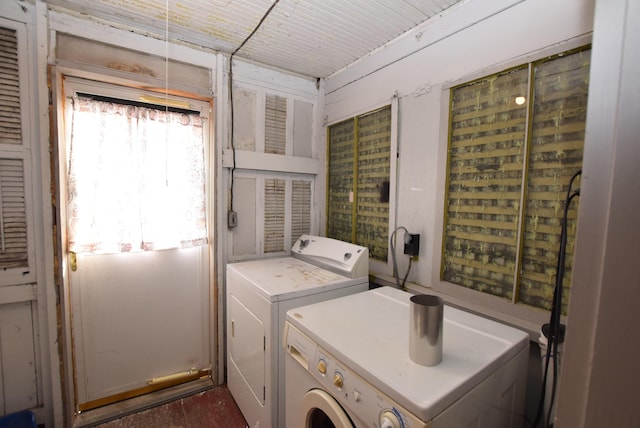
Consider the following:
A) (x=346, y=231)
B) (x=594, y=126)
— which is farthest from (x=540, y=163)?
(x=346, y=231)

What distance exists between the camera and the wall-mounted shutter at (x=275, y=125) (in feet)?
7.54

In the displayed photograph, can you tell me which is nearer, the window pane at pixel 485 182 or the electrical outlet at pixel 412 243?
the window pane at pixel 485 182

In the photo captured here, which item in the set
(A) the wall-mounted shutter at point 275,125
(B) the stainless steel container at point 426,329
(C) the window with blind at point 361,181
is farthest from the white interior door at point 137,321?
(B) the stainless steel container at point 426,329

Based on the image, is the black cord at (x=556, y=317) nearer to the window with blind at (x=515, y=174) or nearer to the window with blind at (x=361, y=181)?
the window with blind at (x=515, y=174)

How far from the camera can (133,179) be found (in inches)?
72.9

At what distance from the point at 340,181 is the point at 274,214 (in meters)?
0.63

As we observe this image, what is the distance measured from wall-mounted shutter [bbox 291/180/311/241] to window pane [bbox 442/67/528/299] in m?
1.29

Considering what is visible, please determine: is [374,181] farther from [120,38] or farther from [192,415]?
[192,415]

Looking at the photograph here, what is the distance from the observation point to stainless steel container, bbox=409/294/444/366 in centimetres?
83

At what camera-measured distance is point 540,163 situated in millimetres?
1212

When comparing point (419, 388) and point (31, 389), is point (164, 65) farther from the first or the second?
point (419, 388)

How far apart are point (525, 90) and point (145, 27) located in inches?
87.3

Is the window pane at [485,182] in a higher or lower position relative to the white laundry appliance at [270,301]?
higher

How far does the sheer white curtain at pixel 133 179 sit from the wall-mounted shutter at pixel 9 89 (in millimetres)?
237
